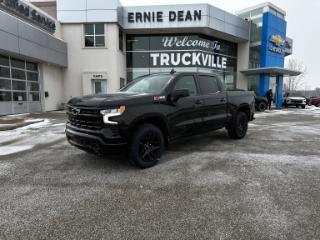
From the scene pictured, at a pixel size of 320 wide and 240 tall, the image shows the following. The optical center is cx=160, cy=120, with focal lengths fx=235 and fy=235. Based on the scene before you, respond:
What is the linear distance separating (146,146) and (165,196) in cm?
130

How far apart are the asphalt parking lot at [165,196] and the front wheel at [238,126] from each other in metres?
1.26

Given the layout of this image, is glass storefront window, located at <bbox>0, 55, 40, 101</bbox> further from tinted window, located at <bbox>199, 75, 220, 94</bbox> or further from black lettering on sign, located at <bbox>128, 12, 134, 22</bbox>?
tinted window, located at <bbox>199, 75, 220, 94</bbox>

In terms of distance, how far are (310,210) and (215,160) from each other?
2230 mm

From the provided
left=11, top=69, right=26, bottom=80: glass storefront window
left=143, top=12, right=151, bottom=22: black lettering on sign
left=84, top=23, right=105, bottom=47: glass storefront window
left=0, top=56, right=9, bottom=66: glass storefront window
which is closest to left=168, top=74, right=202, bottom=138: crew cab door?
left=0, top=56, right=9, bottom=66: glass storefront window

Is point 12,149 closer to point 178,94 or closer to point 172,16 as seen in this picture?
point 178,94

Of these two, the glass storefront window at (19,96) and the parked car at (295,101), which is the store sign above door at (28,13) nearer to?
the glass storefront window at (19,96)

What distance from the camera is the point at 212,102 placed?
5965 millimetres

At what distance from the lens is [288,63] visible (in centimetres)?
6631

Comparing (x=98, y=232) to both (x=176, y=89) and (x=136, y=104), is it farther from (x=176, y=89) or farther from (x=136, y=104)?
(x=176, y=89)

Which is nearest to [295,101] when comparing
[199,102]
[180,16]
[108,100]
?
[180,16]

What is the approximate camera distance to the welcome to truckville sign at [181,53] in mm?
20281

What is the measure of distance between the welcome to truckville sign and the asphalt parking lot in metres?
15.6

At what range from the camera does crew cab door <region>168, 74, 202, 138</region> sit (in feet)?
16.4

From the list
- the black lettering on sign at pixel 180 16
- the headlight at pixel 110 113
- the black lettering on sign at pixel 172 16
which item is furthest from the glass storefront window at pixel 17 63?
the headlight at pixel 110 113
